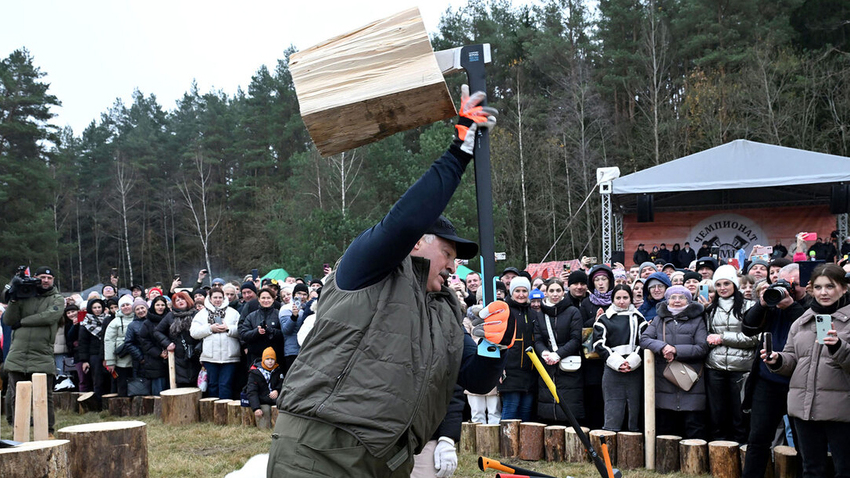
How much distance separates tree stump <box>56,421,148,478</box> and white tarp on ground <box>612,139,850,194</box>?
12903 millimetres

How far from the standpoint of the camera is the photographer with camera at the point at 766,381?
211 inches

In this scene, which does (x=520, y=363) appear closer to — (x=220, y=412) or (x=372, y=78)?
(x=220, y=412)

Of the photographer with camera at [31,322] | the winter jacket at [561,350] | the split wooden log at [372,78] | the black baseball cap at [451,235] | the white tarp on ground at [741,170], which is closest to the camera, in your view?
the split wooden log at [372,78]

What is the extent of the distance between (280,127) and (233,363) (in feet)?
108

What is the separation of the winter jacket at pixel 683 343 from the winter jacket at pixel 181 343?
20.4 feet

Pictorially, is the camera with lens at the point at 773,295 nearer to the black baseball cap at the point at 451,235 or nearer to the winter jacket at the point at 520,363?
the winter jacket at the point at 520,363

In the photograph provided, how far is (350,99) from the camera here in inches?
102

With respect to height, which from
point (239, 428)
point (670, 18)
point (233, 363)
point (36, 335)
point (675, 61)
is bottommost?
point (239, 428)

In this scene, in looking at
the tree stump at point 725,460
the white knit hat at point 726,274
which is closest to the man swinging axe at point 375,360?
the tree stump at point 725,460

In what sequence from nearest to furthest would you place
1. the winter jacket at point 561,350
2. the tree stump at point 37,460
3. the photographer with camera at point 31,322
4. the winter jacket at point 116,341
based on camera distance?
the tree stump at point 37,460
the winter jacket at point 561,350
the photographer with camera at point 31,322
the winter jacket at point 116,341

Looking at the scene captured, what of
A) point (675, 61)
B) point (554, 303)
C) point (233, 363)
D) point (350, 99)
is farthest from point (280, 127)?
point (350, 99)

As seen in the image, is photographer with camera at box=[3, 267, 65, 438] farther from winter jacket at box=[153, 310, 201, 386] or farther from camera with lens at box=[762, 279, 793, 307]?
camera with lens at box=[762, 279, 793, 307]

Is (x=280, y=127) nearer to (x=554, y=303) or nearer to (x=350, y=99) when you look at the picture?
(x=554, y=303)

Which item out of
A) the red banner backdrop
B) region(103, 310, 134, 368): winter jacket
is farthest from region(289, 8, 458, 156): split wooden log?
the red banner backdrop
